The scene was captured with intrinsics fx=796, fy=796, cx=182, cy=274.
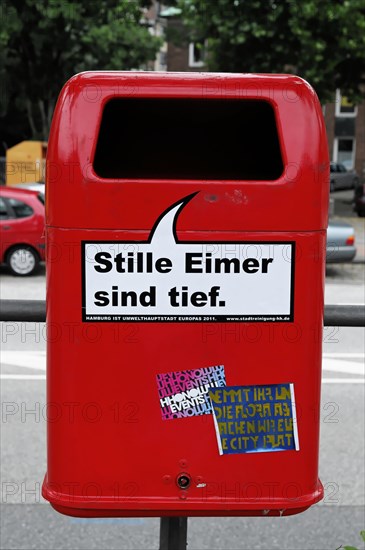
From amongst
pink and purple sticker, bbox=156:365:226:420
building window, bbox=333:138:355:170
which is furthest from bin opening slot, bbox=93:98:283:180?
building window, bbox=333:138:355:170

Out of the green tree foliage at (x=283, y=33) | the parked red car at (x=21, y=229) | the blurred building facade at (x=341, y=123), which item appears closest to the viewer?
the parked red car at (x=21, y=229)

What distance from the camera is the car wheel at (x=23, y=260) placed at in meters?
13.1

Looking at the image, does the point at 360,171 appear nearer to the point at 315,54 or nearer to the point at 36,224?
the point at 315,54

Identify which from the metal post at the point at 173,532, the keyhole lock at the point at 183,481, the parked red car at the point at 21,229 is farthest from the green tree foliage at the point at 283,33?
the keyhole lock at the point at 183,481

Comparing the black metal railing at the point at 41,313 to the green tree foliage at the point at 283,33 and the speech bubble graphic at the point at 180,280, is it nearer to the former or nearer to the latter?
the speech bubble graphic at the point at 180,280

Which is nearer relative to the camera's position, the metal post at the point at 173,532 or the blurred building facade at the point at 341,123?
the metal post at the point at 173,532

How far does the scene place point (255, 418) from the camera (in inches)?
68.6

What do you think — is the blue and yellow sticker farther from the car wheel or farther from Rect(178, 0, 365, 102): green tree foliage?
Rect(178, 0, 365, 102): green tree foliage

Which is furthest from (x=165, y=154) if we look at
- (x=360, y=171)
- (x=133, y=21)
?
(x=360, y=171)

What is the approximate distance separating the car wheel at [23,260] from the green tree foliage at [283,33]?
1053 cm

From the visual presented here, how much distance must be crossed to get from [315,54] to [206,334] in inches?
814

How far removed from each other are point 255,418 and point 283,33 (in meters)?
20.9

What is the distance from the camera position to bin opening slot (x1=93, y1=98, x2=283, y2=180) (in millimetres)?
1981

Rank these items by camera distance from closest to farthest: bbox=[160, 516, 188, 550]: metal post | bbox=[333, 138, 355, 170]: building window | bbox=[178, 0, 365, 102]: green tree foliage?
1. bbox=[160, 516, 188, 550]: metal post
2. bbox=[178, 0, 365, 102]: green tree foliage
3. bbox=[333, 138, 355, 170]: building window
